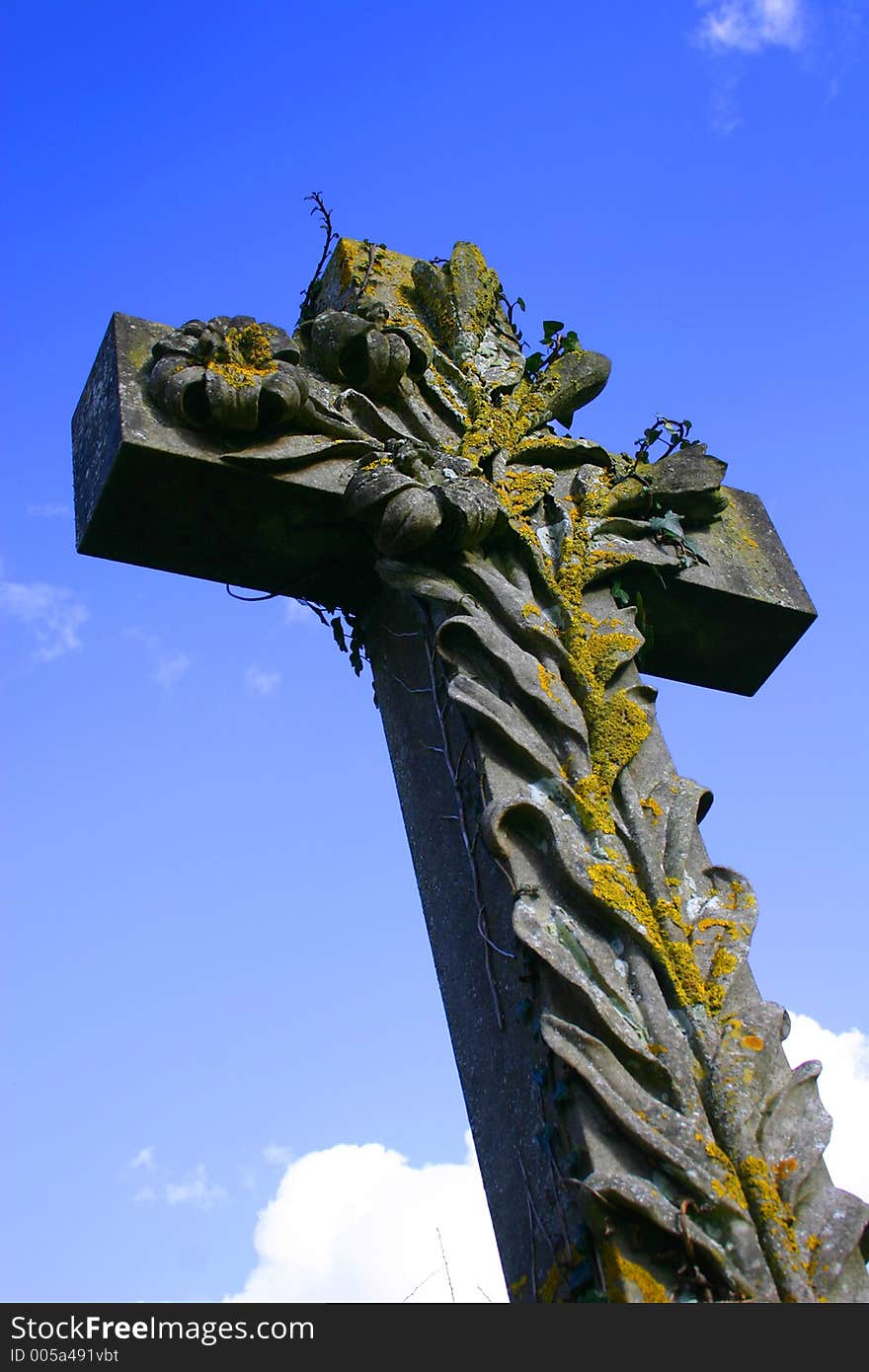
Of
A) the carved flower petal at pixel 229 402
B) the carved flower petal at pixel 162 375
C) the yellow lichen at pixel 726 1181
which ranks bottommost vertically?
the yellow lichen at pixel 726 1181

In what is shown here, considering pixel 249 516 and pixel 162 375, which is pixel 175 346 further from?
pixel 249 516

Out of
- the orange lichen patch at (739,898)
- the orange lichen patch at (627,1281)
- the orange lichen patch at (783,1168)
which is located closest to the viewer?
the orange lichen patch at (627,1281)

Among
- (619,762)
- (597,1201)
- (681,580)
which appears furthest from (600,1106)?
(681,580)

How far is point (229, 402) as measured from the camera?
3.49 meters

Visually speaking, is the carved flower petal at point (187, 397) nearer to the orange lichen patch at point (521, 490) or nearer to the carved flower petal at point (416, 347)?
the carved flower petal at point (416, 347)

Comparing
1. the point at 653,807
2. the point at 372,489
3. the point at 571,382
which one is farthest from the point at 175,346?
the point at 653,807

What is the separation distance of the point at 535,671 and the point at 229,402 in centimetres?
103

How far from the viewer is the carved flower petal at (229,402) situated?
3480 millimetres

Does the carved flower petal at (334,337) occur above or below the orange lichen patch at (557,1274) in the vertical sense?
above

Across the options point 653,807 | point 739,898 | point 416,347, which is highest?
point 416,347

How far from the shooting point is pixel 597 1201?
2369 millimetres

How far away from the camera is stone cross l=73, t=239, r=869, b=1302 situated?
8.13ft

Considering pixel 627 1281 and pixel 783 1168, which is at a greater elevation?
pixel 783 1168

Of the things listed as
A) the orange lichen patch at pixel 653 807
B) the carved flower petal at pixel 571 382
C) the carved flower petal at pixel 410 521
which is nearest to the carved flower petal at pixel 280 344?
the carved flower petal at pixel 410 521
